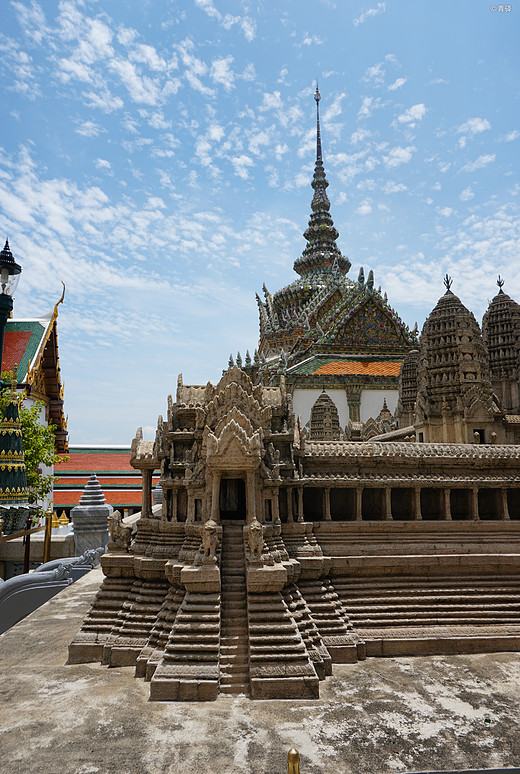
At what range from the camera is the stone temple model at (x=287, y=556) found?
11.5m

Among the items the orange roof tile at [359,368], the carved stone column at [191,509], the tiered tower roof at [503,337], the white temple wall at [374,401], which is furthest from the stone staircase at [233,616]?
the white temple wall at [374,401]

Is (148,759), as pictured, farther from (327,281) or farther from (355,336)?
(327,281)

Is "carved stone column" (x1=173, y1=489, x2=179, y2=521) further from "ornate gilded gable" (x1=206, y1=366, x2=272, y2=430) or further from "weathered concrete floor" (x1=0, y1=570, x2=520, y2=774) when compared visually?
"weathered concrete floor" (x1=0, y1=570, x2=520, y2=774)

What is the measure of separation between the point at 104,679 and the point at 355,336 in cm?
3841

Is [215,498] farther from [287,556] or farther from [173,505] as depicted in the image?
[287,556]

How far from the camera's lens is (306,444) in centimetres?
1659

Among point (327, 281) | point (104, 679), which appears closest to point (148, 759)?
point (104, 679)

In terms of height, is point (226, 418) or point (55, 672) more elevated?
point (226, 418)

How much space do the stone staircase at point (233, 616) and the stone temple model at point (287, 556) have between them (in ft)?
0.11

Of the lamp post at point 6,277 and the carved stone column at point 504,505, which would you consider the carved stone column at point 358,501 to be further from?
the lamp post at point 6,277

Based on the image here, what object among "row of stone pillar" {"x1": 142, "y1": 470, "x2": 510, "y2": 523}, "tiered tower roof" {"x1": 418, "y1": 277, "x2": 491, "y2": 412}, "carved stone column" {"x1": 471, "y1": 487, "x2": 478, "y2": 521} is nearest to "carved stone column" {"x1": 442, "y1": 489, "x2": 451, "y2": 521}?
"row of stone pillar" {"x1": 142, "y1": 470, "x2": 510, "y2": 523}

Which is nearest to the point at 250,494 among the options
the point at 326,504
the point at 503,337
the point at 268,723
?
the point at 326,504

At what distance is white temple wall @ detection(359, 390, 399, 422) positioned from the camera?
1764 inches

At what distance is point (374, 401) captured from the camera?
4500 cm
